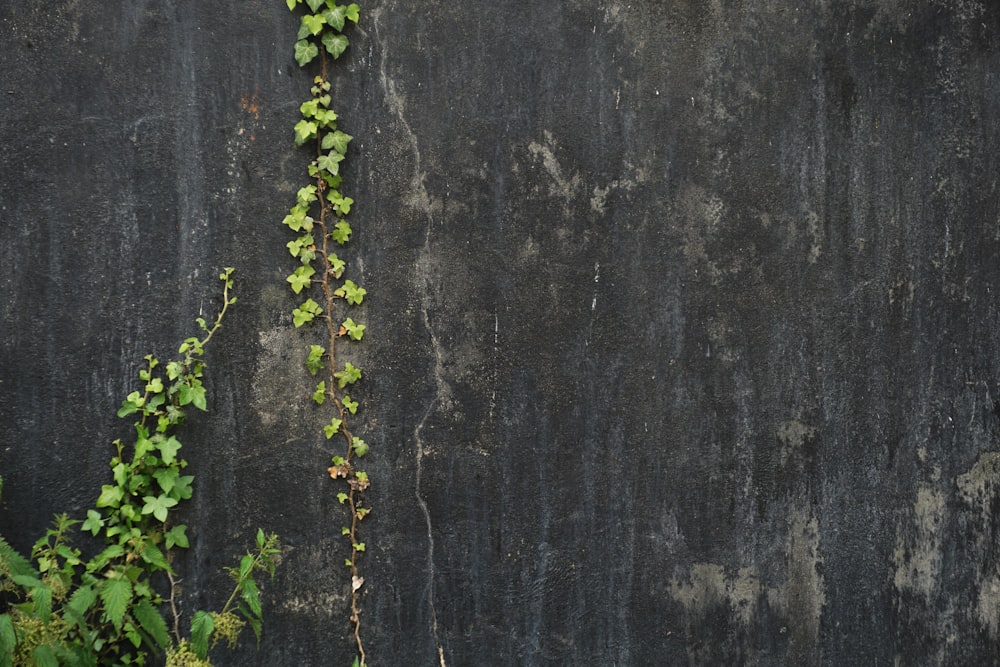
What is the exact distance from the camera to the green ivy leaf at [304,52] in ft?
9.61

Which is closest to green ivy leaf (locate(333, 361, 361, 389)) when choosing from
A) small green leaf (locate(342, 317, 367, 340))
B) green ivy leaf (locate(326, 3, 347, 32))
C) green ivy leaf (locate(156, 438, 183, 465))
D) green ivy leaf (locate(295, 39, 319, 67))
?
small green leaf (locate(342, 317, 367, 340))

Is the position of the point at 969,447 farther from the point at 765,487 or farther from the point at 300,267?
the point at 300,267

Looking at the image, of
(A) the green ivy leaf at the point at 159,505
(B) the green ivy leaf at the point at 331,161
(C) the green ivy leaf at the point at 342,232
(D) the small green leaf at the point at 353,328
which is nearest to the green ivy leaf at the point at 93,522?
(A) the green ivy leaf at the point at 159,505

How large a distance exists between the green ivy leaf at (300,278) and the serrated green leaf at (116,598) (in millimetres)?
1099

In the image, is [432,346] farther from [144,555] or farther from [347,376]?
[144,555]

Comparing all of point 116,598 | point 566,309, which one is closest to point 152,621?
point 116,598

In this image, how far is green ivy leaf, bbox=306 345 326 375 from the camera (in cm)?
296

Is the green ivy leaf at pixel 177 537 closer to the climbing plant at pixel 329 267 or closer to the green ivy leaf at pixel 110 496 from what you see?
the green ivy leaf at pixel 110 496

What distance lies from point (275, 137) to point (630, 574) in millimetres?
2016

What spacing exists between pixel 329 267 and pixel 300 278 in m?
0.11

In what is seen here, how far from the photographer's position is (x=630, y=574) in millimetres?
3092

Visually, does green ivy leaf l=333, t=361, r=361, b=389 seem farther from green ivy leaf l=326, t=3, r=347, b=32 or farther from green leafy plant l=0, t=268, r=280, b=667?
green ivy leaf l=326, t=3, r=347, b=32

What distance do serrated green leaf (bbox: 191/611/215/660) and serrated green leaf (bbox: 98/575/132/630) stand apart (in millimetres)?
229

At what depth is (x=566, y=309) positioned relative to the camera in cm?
308
